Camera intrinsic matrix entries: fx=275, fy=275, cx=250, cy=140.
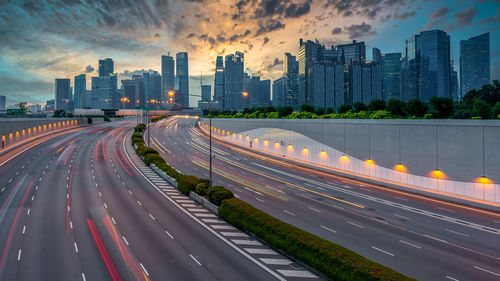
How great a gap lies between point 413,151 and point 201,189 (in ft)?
84.7

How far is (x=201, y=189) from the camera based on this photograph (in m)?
29.8

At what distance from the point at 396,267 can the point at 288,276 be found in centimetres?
634

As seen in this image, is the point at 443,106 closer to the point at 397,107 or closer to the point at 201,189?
the point at 397,107

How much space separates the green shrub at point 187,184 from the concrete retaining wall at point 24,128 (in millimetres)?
48207

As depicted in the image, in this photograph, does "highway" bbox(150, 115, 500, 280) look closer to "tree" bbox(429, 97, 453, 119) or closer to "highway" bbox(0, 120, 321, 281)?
"highway" bbox(0, 120, 321, 281)

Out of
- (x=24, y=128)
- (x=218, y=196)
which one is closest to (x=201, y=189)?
(x=218, y=196)

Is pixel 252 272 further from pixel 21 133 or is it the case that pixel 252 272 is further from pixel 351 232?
pixel 21 133

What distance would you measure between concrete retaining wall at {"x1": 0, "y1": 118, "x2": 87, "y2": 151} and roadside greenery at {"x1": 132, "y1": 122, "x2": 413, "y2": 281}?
5672 centimetres

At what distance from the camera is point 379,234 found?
2072 cm

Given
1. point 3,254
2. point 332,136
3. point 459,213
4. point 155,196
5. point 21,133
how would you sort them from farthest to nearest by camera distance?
1. point 21,133
2. point 332,136
3. point 155,196
4. point 459,213
5. point 3,254

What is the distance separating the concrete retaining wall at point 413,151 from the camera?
27.3 m

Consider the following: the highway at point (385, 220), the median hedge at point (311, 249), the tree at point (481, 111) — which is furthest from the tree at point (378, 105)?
the median hedge at point (311, 249)

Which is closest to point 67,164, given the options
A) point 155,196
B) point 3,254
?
point 155,196

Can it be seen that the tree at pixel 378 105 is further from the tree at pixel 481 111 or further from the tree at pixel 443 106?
the tree at pixel 481 111
